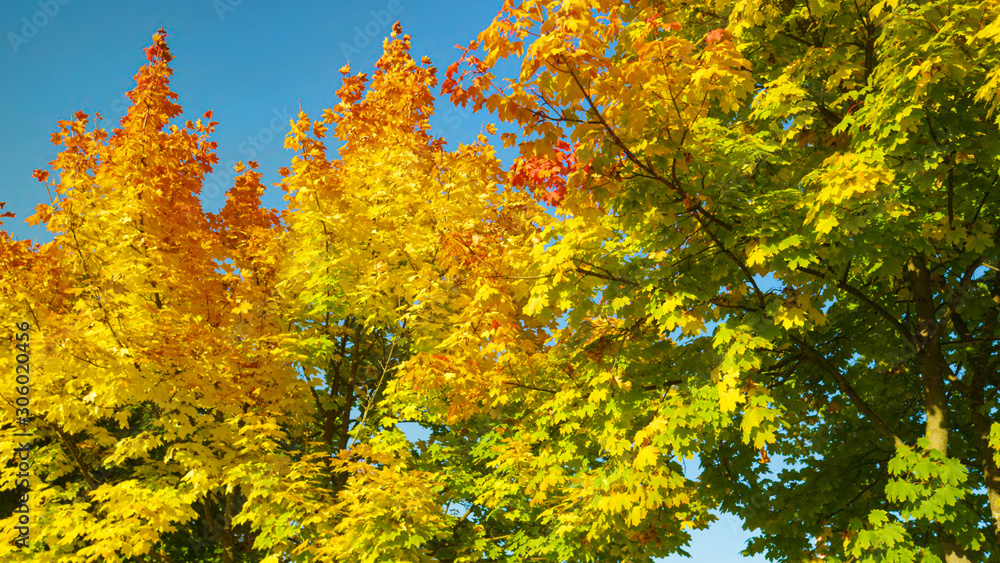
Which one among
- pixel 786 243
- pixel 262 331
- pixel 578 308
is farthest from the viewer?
pixel 262 331

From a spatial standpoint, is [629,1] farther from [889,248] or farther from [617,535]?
[617,535]

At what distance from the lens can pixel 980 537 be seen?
7324 mm

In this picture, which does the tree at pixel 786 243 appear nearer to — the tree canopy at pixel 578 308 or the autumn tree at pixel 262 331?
the tree canopy at pixel 578 308

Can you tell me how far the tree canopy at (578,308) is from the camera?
6.96 metres

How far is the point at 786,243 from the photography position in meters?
6.88

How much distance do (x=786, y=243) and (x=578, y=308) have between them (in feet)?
8.66

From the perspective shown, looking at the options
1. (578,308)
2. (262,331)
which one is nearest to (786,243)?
(578,308)

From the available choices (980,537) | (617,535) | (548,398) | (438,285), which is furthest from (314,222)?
(980,537)

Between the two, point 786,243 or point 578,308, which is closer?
point 786,243

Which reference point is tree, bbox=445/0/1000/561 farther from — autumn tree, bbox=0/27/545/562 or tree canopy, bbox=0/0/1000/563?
autumn tree, bbox=0/27/545/562

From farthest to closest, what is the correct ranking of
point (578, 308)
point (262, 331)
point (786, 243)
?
point (262, 331)
point (578, 308)
point (786, 243)

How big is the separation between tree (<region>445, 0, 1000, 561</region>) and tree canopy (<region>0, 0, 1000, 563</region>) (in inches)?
2.0

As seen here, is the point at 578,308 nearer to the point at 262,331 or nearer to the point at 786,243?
the point at 786,243

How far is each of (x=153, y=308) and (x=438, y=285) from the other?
16.3 feet
